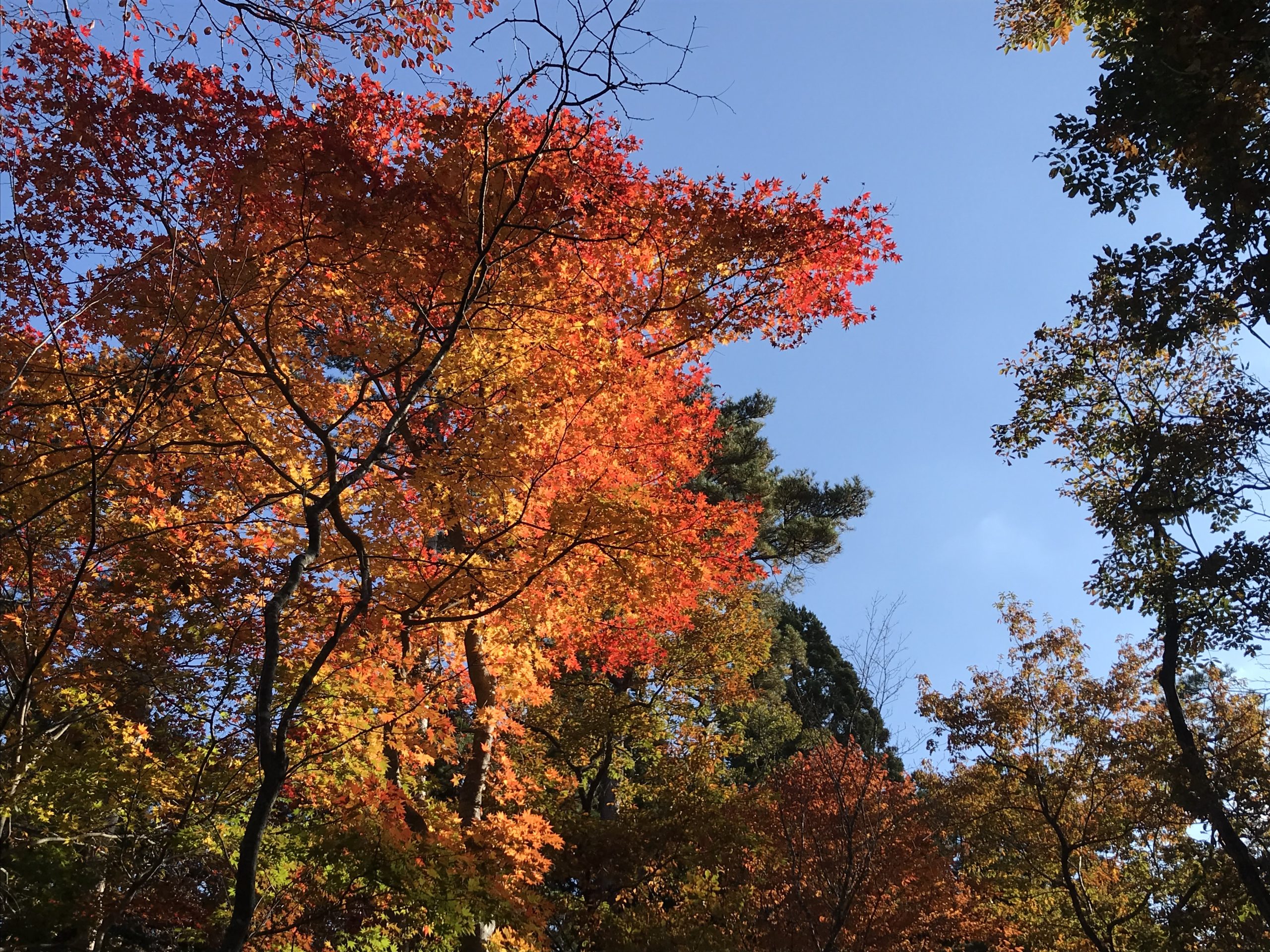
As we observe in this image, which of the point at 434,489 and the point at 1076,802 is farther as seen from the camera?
the point at 1076,802

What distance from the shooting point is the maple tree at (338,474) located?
612 centimetres

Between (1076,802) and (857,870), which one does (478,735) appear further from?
(1076,802)

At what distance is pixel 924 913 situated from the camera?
40.0 feet

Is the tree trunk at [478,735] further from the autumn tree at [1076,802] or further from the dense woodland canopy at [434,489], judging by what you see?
the autumn tree at [1076,802]

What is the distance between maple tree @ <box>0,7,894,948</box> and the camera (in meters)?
6.12

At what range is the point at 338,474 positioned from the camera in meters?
5.77

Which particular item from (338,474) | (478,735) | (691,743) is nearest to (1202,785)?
(691,743)

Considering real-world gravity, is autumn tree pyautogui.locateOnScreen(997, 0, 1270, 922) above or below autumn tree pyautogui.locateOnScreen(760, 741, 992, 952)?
above

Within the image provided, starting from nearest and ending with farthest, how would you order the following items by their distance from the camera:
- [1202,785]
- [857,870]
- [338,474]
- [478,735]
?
[338,474] → [478,735] → [857,870] → [1202,785]

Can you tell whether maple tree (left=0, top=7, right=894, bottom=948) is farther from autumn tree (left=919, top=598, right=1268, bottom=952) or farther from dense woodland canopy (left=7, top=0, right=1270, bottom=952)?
autumn tree (left=919, top=598, right=1268, bottom=952)

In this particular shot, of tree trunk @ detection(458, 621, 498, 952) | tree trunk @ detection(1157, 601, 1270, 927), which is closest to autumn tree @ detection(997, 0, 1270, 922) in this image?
tree trunk @ detection(1157, 601, 1270, 927)

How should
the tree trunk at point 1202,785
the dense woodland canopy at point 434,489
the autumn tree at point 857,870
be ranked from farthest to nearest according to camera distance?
the autumn tree at point 857,870
the tree trunk at point 1202,785
the dense woodland canopy at point 434,489

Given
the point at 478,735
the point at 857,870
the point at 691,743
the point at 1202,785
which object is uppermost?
the point at 691,743

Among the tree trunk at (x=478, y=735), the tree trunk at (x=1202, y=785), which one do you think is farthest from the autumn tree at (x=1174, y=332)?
the tree trunk at (x=478, y=735)
